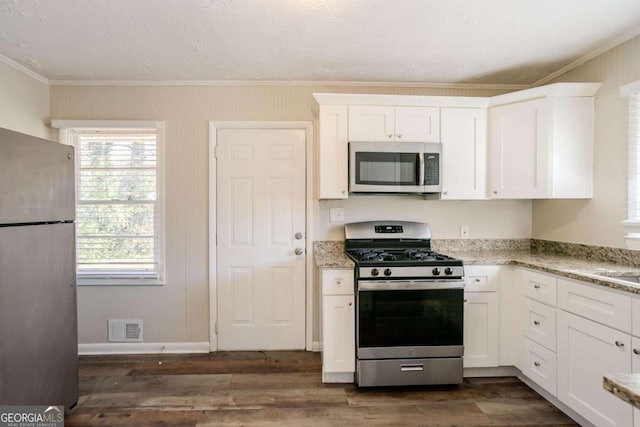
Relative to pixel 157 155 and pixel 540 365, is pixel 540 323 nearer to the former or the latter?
pixel 540 365

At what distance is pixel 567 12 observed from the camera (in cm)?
186

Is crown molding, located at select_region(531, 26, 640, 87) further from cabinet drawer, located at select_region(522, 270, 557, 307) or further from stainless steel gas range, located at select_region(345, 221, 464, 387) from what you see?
stainless steel gas range, located at select_region(345, 221, 464, 387)

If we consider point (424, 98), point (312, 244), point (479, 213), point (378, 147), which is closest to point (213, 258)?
point (312, 244)

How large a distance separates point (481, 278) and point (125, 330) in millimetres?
2945

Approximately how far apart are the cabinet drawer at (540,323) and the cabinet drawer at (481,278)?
0.23 metres

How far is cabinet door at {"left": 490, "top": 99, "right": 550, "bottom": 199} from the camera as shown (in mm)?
2404

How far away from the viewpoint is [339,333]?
2.32m

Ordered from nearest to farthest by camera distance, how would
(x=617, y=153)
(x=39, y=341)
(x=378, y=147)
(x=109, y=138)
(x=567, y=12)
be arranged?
(x=39, y=341) < (x=567, y=12) < (x=617, y=153) < (x=378, y=147) < (x=109, y=138)

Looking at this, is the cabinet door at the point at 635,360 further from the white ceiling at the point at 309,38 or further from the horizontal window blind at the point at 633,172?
the white ceiling at the point at 309,38

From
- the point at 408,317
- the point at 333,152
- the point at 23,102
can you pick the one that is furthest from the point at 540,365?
the point at 23,102

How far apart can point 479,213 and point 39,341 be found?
10.6ft

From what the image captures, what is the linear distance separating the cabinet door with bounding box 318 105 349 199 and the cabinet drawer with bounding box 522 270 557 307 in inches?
55.0

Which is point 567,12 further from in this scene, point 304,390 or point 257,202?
point 304,390

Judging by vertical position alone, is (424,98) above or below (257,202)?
above
